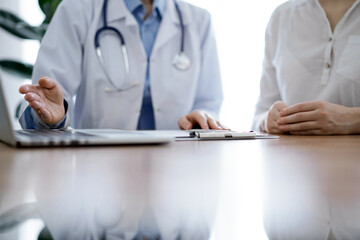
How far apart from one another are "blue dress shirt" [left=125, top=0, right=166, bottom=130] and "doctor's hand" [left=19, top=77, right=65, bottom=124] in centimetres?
55

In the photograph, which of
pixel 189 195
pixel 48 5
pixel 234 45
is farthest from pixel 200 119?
pixel 234 45

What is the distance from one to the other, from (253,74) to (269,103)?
4.82 feet

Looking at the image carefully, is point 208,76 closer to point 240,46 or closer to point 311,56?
point 311,56

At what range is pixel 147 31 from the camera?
141 cm

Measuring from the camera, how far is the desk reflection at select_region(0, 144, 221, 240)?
144 mm

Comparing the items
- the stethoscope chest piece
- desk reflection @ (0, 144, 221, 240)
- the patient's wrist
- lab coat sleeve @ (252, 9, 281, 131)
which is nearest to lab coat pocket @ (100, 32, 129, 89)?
the stethoscope chest piece

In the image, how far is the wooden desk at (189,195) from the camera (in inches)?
5.8

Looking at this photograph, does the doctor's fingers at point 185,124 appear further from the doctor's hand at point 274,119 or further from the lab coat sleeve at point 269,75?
the lab coat sleeve at point 269,75

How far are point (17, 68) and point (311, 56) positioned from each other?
1.79 metres

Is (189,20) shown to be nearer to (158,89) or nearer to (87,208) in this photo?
(158,89)

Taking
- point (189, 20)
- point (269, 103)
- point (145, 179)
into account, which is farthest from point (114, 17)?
point (145, 179)

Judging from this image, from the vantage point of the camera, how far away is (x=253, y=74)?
9.18 feet

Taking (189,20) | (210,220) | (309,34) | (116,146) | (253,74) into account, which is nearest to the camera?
(210,220)

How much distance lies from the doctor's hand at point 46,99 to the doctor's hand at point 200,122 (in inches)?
14.1
